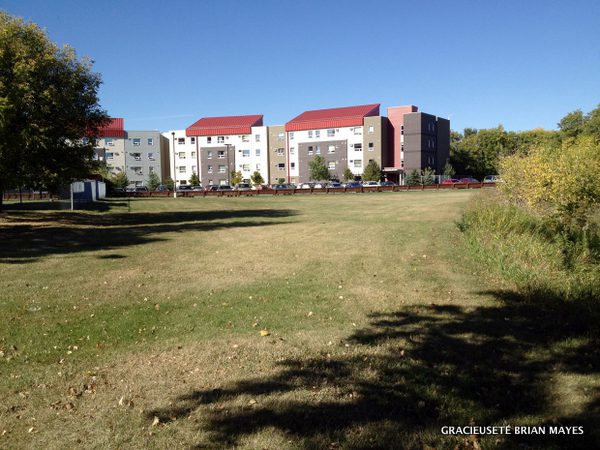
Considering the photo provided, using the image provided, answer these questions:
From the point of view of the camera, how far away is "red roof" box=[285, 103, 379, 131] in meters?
92.5

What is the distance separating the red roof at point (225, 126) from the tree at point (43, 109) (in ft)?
257

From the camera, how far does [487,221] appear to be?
45.4ft

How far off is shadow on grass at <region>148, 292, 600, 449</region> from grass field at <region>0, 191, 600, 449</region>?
20 millimetres

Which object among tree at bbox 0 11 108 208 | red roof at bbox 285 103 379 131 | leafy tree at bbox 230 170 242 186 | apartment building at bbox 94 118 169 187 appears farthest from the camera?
apartment building at bbox 94 118 169 187

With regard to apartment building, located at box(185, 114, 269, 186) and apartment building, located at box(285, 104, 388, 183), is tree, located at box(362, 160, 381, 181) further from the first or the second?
apartment building, located at box(185, 114, 269, 186)

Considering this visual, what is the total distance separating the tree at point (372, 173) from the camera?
84438 millimetres

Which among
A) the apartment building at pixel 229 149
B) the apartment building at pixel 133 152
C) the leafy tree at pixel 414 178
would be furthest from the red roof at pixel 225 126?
the leafy tree at pixel 414 178

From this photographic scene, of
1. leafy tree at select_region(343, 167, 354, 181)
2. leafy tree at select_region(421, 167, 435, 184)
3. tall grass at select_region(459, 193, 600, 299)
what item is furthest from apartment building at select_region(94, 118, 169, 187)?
tall grass at select_region(459, 193, 600, 299)

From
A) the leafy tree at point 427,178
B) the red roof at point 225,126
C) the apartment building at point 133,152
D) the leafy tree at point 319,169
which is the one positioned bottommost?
the leafy tree at point 427,178

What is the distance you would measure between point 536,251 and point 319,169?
7971 cm

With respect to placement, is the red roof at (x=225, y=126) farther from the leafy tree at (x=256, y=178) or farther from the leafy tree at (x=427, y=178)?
the leafy tree at (x=427, y=178)

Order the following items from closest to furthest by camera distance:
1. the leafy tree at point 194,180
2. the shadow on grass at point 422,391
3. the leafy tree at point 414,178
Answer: the shadow on grass at point 422,391 → the leafy tree at point 414,178 → the leafy tree at point 194,180

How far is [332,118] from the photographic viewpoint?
3750 inches

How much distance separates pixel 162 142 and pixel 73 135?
86669 mm
